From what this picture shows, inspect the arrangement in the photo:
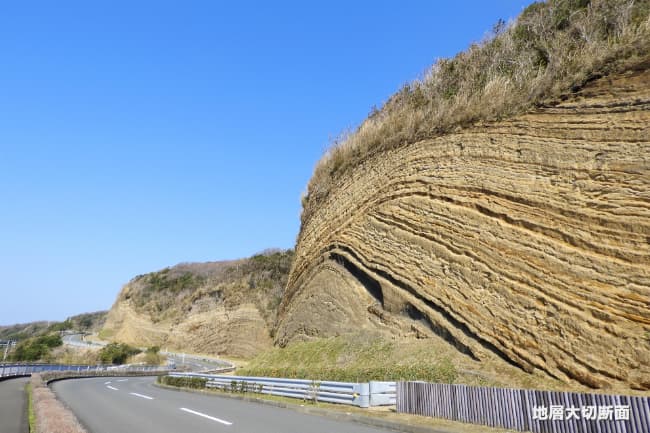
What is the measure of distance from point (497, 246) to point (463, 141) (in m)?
4.08

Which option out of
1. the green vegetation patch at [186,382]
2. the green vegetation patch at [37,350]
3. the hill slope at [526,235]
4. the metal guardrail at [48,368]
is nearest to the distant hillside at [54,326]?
the green vegetation patch at [37,350]

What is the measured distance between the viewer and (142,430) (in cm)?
936

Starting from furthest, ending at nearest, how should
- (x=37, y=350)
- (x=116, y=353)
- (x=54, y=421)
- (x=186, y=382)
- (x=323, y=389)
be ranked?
(x=37, y=350) < (x=116, y=353) < (x=186, y=382) < (x=323, y=389) < (x=54, y=421)

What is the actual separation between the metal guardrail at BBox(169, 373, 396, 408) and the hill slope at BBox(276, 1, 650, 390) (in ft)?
9.21

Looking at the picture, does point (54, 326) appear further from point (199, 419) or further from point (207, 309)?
point (199, 419)

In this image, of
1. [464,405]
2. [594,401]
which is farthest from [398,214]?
[594,401]

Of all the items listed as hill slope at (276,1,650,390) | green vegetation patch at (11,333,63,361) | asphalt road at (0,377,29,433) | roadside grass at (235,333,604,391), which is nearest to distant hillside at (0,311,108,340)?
green vegetation patch at (11,333,63,361)

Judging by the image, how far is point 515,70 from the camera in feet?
→ 51.8

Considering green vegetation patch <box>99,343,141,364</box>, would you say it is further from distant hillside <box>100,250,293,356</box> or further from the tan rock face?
the tan rock face

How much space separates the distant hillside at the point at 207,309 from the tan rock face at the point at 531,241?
93.3 feet

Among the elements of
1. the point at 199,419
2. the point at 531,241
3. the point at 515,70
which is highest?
the point at 515,70

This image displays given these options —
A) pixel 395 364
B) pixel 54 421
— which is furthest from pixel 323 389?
pixel 54 421

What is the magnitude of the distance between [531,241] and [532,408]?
550 centimetres

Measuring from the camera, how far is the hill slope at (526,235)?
10.5 m
